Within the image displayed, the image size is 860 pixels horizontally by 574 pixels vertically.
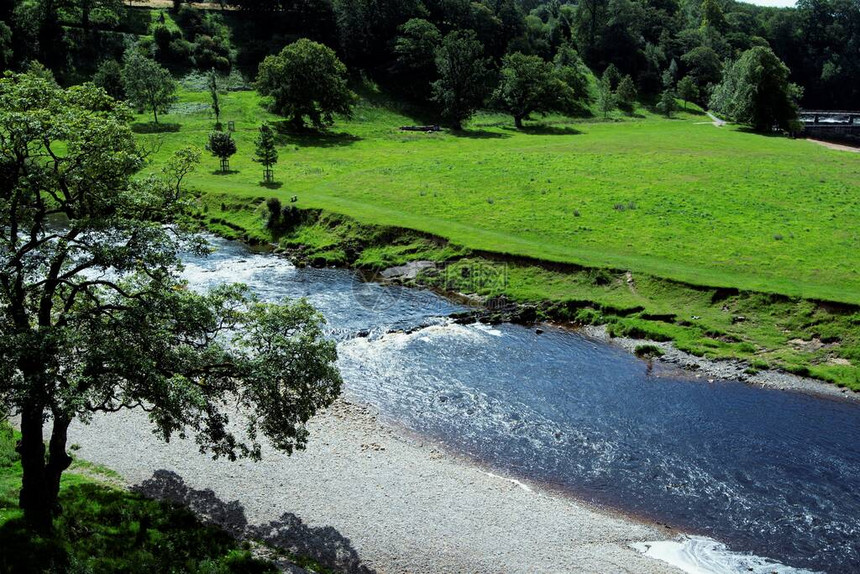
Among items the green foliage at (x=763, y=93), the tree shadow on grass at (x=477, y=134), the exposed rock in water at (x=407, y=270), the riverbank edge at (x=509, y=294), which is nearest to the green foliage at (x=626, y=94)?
the green foliage at (x=763, y=93)

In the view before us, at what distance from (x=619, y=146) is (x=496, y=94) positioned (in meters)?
37.5

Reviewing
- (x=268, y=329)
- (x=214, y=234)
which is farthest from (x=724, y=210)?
(x=268, y=329)

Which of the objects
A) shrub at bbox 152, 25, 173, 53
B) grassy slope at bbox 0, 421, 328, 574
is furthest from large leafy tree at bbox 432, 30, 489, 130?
grassy slope at bbox 0, 421, 328, 574

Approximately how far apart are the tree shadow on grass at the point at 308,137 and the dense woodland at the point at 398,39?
26332mm

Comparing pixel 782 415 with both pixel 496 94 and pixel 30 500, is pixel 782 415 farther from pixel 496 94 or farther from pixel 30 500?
pixel 496 94

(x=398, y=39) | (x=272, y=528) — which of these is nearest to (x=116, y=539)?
(x=272, y=528)

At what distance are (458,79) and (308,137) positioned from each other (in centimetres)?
3230

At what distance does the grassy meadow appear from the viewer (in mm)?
44938

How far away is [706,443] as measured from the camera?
3247 cm

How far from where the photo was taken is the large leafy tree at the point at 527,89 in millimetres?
126500

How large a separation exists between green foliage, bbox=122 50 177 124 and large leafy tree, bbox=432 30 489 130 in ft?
151

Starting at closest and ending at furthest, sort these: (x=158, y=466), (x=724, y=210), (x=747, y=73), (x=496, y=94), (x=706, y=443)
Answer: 1. (x=158, y=466)
2. (x=706, y=443)
3. (x=724, y=210)
4. (x=747, y=73)
5. (x=496, y=94)

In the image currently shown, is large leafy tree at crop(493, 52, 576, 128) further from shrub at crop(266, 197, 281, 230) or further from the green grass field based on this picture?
shrub at crop(266, 197, 281, 230)

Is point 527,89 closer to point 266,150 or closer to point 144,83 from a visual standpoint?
point 266,150
